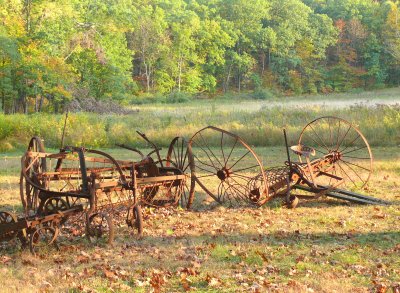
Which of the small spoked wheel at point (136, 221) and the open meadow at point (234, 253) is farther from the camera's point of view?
the small spoked wheel at point (136, 221)

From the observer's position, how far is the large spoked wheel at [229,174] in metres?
10.9

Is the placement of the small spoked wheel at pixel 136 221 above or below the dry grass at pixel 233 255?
above

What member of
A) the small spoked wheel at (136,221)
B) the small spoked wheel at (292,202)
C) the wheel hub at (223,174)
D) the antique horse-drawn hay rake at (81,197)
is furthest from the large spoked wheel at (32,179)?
the small spoked wheel at (292,202)

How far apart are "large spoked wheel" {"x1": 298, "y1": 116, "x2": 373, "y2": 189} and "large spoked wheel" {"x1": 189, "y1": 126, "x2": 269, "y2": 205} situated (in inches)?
67.3

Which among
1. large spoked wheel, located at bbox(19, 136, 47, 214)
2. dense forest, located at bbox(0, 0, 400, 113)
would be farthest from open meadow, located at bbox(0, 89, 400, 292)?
dense forest, located at bbox(0, 0, 400, 113)

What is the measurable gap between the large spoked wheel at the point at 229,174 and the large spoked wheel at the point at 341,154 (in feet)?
5.61

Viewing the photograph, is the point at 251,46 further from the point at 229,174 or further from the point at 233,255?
the point at 233,255

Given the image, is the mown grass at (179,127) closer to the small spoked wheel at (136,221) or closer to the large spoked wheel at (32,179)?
the large spoked wheel at (32,179)

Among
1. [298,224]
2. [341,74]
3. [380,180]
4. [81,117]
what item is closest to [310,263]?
[298,224]

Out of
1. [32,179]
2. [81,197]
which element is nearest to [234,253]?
[81,197]

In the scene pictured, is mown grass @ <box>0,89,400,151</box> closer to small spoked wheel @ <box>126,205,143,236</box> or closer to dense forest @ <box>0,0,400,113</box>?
small spoked wheel @ <box>126,205,143,236</box>

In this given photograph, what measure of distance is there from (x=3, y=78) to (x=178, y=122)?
1248 cm

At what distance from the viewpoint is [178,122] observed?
24.5 metres

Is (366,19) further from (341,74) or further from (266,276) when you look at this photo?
(266,276)
